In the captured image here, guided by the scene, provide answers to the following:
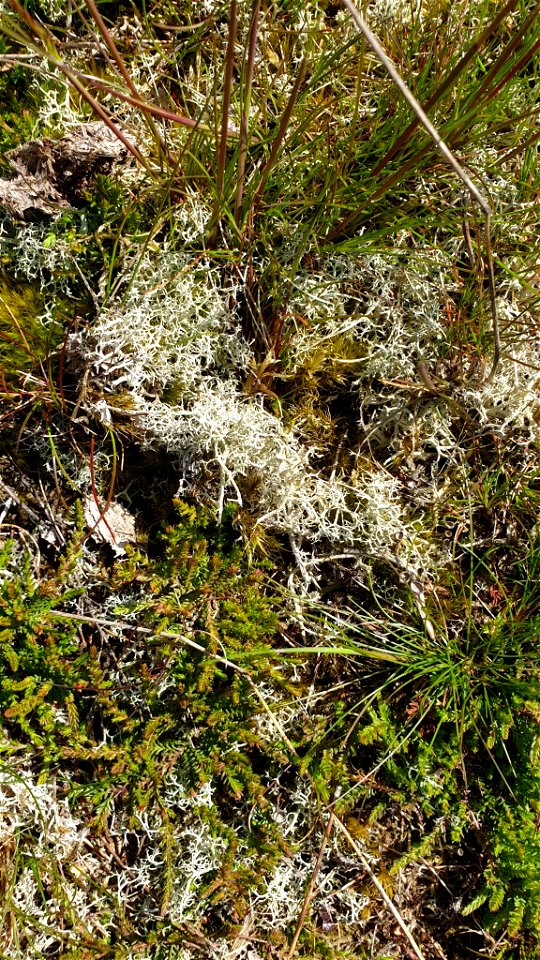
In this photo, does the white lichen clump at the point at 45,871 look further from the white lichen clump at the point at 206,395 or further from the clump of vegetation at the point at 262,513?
the white lichen clump at the point at 206,395

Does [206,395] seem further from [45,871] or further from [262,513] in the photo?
[45,871]

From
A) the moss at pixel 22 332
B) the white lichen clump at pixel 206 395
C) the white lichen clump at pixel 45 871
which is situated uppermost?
the moss at pixel 22 332

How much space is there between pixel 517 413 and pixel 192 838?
1.76 m

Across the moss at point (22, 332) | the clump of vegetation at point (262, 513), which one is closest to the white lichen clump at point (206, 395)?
the clump of vegetation at point (262, 513)

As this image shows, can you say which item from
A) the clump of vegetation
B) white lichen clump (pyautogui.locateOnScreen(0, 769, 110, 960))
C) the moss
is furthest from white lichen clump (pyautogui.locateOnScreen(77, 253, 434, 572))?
white lichen clump (pyautogui.locateOnScreen(0, 769, 110, 960))

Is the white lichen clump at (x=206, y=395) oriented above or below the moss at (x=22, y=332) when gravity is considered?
below

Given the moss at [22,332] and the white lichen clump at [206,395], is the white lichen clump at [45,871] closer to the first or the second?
the white lichen clump at [206,395]

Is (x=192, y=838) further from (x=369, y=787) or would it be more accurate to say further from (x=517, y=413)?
(x=517, y=413)

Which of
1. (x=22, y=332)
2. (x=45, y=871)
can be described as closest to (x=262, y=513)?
(x=22, y=332)

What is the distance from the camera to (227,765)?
2260 mm

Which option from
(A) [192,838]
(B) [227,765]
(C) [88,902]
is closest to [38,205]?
(B) [227,765]

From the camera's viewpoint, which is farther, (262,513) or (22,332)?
(262,513)

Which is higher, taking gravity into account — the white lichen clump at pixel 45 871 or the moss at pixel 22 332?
the moss at pixel 22 332

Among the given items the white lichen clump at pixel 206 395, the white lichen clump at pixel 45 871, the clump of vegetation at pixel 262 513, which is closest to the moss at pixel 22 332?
the clump of vegetation at pixel 262 513
